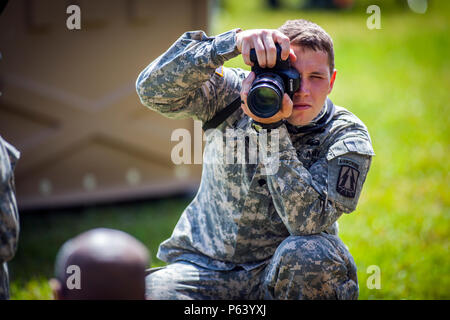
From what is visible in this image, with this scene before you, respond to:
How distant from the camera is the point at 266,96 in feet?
8.08

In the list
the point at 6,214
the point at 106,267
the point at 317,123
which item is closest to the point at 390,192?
the point at 317,123

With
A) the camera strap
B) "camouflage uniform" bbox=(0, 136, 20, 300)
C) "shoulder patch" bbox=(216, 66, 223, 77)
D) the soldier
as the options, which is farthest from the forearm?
"camouflage uniform" bbox=(0, 136, 20, 300)

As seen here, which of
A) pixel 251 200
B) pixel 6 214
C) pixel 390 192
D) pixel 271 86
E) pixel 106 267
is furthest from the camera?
pixel 390 192

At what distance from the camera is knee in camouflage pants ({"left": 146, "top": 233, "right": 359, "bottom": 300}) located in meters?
2.68

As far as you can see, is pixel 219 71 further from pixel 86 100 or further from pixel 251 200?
pixel 86 100

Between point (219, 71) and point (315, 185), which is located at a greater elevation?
point (219, 71)

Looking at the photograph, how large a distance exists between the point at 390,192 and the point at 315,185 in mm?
3274

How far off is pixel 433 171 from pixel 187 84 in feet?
13.8

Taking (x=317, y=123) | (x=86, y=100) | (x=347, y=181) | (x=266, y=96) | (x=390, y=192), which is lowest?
(x=390, y=192)

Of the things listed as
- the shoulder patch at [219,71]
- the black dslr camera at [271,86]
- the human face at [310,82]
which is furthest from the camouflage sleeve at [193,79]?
the human face at [310,82]

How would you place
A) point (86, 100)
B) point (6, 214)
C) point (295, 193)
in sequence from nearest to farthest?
point (6, 214), point (295, 193), point (86, 100)

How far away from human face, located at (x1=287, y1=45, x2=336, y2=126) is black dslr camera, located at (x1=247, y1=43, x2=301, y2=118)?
0.07 m

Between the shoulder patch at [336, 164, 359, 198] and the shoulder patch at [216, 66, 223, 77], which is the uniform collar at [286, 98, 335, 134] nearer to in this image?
the shoulder patch at [336, 164, 359, 198]

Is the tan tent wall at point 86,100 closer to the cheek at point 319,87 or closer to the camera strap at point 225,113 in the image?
the camera strap at point 225,113
